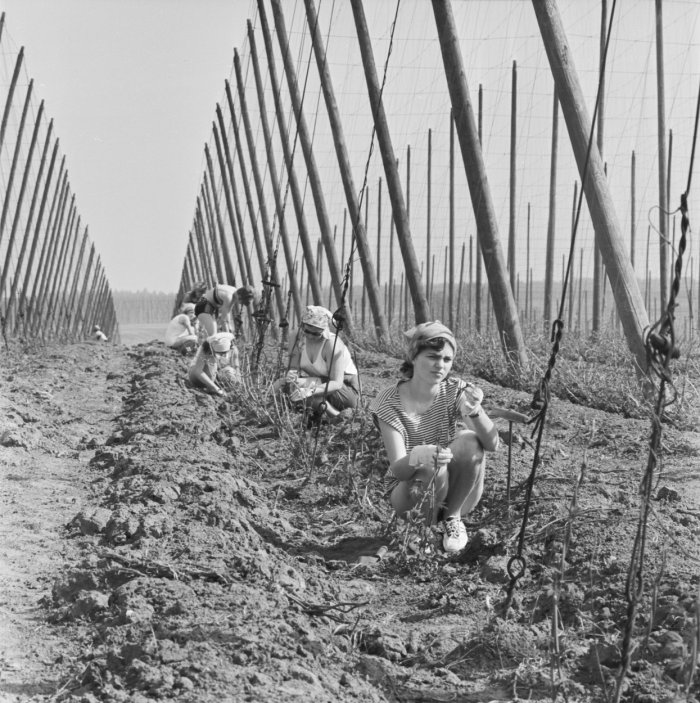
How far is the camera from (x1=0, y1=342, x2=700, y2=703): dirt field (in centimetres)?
266

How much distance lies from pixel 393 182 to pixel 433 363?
22.1 ft

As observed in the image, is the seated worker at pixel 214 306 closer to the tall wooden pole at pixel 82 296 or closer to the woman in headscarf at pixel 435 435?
the woman in headscarf at pixel 435 435

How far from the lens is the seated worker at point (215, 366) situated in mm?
8883

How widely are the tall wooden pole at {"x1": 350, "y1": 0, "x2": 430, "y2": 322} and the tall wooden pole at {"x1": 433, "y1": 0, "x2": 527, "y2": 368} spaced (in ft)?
5.42

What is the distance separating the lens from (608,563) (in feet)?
11.7

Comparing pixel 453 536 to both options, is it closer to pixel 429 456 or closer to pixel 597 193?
pixel 429 456

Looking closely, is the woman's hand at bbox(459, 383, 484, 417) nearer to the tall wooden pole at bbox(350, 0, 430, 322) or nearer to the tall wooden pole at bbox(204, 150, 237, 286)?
the tall wooden pole at bbox(350, 0, 430, 322)

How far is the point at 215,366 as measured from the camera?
915 centimetres

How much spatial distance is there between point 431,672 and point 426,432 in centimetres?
141

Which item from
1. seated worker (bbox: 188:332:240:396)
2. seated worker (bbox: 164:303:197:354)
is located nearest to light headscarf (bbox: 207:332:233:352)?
seated worker (bbox: 188:332:240:396)

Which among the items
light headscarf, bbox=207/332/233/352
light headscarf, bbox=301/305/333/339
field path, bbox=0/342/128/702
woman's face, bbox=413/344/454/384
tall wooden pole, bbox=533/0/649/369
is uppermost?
tall wooden pole, bbox=533/0/649/369

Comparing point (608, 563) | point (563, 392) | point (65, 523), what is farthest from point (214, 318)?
point (608, 563)

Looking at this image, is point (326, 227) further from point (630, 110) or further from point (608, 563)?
point (608, 563)

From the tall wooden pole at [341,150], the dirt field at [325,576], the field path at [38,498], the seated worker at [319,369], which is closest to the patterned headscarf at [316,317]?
the seated worker at [319,369]
